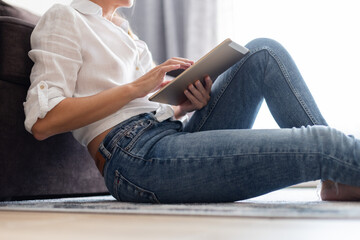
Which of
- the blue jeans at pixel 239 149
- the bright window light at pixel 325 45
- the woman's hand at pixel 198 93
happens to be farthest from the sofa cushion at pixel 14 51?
the bright window light at pixel 325 45

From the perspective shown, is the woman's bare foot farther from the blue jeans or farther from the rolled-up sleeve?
the rolled-up sleeve

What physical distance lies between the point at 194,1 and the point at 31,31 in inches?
68.3

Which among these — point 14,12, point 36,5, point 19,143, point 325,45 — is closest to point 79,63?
point 19,143

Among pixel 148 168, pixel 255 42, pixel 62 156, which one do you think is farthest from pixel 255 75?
pixel 62 156

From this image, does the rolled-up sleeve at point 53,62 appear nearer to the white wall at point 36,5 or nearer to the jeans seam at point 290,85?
the jeans seam at point 290,85

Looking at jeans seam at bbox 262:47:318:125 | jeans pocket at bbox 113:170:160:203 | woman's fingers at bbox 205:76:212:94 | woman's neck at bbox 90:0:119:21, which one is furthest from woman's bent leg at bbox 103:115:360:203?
woman's neck at bbox 90:0:119:21

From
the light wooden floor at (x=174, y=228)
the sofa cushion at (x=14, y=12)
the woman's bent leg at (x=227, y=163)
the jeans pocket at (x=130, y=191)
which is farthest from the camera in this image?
the sofa cushion at (x=14, y=12)

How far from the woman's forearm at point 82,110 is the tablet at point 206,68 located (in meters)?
0.07

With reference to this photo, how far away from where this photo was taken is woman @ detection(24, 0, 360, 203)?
78cm

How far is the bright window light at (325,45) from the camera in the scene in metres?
2.27

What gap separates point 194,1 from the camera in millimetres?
2693

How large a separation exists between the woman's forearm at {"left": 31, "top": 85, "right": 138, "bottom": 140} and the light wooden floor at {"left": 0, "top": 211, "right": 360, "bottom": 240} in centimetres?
27

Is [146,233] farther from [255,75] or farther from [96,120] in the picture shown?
[255,75]

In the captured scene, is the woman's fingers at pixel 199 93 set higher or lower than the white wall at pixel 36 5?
higher
